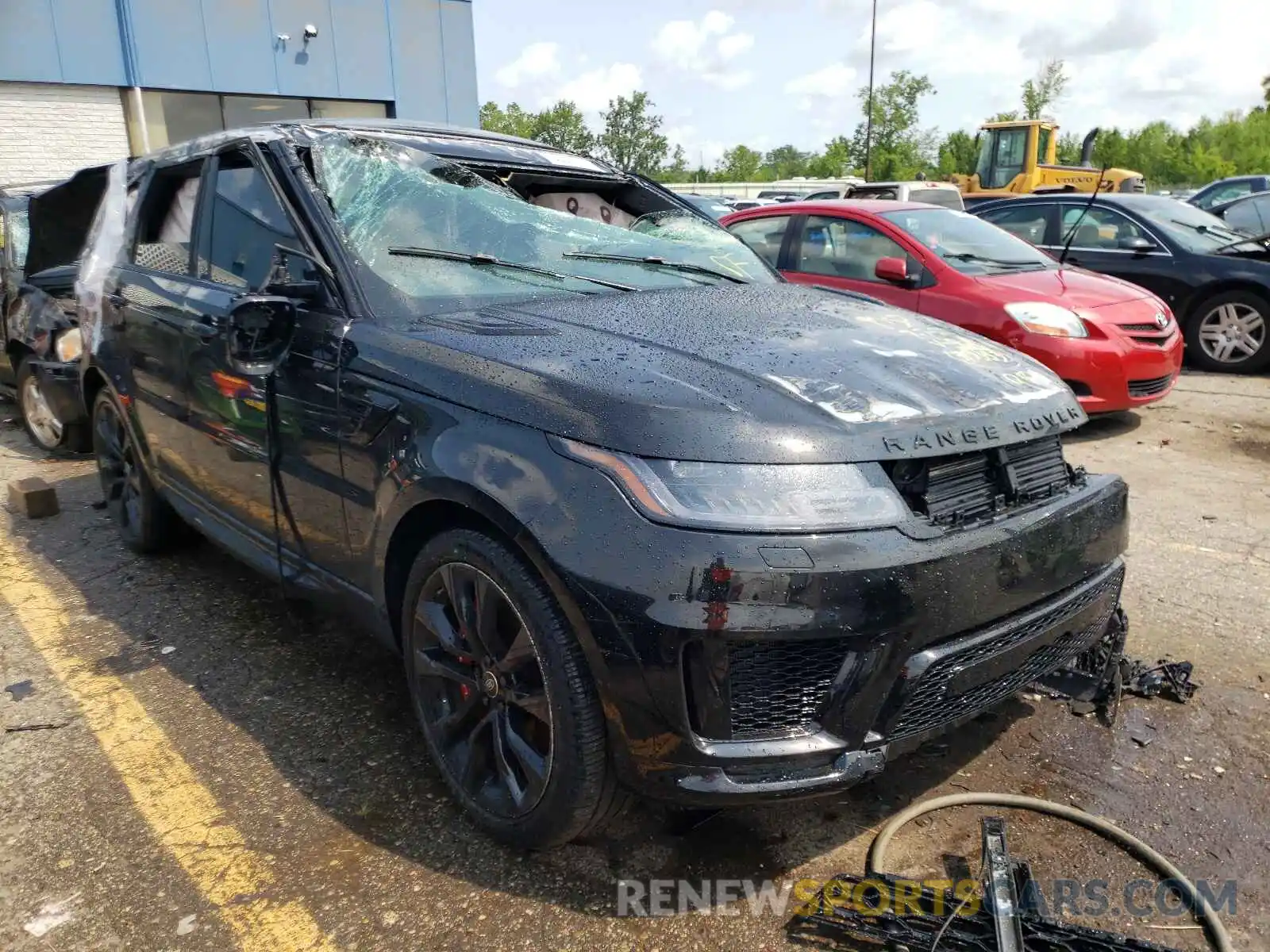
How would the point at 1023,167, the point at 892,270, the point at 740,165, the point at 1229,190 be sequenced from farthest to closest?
the point at 740,165
the point at 1023,167
the point at 1229,190
the point at 892,270

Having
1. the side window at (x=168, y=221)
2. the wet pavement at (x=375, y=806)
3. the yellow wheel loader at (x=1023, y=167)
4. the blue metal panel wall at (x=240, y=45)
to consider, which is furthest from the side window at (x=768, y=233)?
the yellow wheel loader at (x=1023, y=167)

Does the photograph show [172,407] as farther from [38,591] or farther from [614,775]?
[614,775]

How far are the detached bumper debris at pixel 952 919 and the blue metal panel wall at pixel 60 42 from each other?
16775mm

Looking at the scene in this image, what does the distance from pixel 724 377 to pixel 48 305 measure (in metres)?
5.59

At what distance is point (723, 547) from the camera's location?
1893 millimetres

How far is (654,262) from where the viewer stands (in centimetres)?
326

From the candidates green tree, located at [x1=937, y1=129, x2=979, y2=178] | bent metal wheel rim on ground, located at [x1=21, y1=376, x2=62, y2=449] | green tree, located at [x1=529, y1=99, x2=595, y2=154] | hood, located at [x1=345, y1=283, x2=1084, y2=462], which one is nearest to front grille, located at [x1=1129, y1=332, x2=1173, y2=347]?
hood, located at [x1=345, y1=283, x2=1084, y2=462]

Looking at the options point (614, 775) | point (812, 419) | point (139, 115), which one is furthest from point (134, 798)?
point (139, 115)

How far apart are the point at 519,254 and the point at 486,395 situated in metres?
0.90

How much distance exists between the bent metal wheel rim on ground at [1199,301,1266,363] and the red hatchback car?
215 centimetres

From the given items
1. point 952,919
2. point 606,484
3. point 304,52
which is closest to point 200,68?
point 304,52

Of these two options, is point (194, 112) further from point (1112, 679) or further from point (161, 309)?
point (1112, 679)

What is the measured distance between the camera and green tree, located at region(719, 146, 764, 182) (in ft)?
262

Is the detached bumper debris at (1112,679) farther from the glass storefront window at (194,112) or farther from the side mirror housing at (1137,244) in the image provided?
the glass storefront window at (194,112)
